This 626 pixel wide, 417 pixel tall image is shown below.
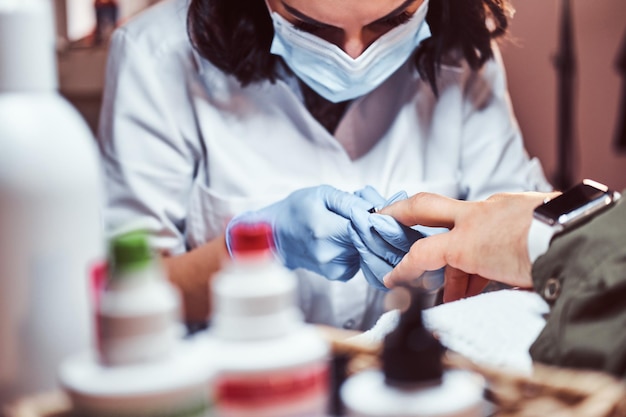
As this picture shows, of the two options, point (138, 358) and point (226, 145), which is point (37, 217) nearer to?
point (138, 358)

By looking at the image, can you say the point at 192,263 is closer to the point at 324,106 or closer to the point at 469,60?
the point at 324,106

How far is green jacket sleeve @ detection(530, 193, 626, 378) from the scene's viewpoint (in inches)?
20.9

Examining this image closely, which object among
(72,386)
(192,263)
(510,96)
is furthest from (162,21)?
(72,386)

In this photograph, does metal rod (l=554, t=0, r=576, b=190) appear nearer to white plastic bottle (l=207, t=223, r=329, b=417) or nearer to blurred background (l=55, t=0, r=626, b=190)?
blurred background (l=55, t=0, r=626, b=190)

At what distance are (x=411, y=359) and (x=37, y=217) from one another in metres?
0.22

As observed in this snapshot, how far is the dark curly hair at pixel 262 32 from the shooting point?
112 centimetres

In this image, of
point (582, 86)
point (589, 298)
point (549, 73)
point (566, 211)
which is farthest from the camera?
point (582, 86)

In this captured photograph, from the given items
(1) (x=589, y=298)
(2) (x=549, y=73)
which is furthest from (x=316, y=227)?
(2) (x=549, y=73)

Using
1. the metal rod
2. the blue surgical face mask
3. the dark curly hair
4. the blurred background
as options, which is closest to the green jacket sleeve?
the blue surgical face mask

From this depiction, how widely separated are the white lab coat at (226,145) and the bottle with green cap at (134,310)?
748 millimetres

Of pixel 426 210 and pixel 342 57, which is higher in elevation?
pixel 342 57

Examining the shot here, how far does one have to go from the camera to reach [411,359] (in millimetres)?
373

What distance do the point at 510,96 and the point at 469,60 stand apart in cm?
15

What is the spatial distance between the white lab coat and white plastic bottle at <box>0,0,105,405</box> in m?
0.65
